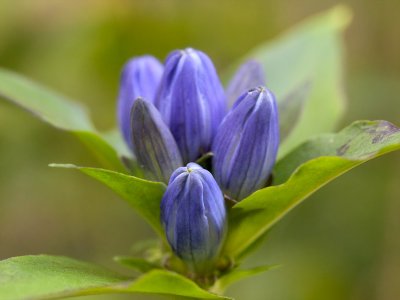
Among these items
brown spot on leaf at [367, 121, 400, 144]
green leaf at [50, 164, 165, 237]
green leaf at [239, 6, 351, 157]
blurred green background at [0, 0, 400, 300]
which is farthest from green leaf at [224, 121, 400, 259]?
blurred green background at [0, 0, 400, 300]

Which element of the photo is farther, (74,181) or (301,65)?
(74,181)

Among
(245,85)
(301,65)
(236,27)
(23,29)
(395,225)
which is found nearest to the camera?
(245,85)

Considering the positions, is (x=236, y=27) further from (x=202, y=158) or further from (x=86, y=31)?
(x=202, y=158)

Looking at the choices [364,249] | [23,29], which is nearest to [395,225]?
[364,249]

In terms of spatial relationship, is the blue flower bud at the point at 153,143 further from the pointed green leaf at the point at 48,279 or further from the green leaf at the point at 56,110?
the pointed green leaf at the point at 48,279

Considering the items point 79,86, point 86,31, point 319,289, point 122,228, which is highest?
point 86,31

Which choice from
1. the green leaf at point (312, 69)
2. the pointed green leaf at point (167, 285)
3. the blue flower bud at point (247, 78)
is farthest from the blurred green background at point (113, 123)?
the pointed green leaf at point (167, 285)

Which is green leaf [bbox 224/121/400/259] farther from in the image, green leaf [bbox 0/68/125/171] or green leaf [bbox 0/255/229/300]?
green leaf [bbox 0/68/125/171]
